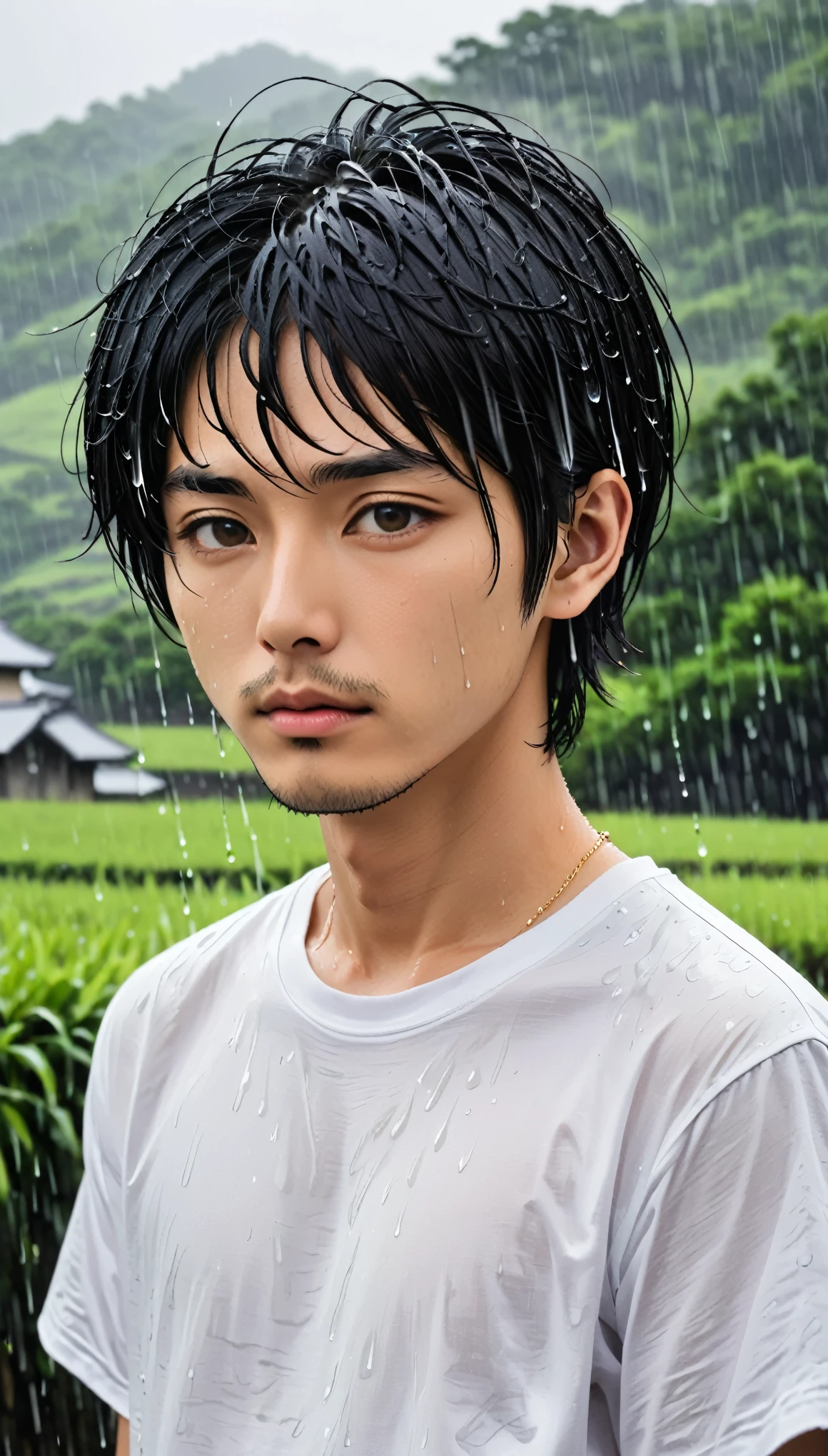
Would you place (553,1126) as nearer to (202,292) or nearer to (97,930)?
(202,292)

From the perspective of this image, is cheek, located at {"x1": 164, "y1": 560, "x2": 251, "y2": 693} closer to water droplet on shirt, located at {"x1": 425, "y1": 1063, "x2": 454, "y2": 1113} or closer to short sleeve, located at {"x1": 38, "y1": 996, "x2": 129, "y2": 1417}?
water droplet on shirt, located at {"x1": 425, "y1": 1063, "x2": 454, "y2": 1113}

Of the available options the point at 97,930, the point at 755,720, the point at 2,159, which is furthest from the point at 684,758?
the point at 2,159

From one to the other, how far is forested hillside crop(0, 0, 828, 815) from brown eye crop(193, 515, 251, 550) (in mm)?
5356

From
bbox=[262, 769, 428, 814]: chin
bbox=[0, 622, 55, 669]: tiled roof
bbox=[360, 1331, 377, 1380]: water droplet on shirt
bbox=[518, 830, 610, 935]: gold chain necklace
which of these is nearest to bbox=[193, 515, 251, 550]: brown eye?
bbox=[262, 769, 428, 814]: chin

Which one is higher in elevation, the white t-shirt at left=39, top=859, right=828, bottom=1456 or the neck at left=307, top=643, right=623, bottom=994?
the neck at left=307, top=643, right=623, bottom=994

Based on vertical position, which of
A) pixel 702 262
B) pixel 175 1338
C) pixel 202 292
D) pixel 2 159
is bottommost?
pixel 175 1338

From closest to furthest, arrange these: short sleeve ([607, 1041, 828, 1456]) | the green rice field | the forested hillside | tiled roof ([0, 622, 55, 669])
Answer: short sleeve ([607, 1041, 828, 1456]) → the green rice field → the forested hillside → tiled roof ([0, 622, 55, 669])

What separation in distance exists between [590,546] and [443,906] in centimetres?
36

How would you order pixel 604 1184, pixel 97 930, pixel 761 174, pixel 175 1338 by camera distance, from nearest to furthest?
pixel 604 1184 → pixel 175 1338 → pixel 97 930 → pixel 761 174

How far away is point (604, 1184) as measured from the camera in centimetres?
115

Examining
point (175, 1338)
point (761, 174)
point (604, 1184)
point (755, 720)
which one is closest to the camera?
point (604, 1184)

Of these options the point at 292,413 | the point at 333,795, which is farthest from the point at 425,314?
the point at 333,795

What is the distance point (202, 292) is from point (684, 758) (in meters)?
5.49

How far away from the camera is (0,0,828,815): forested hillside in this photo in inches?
258
